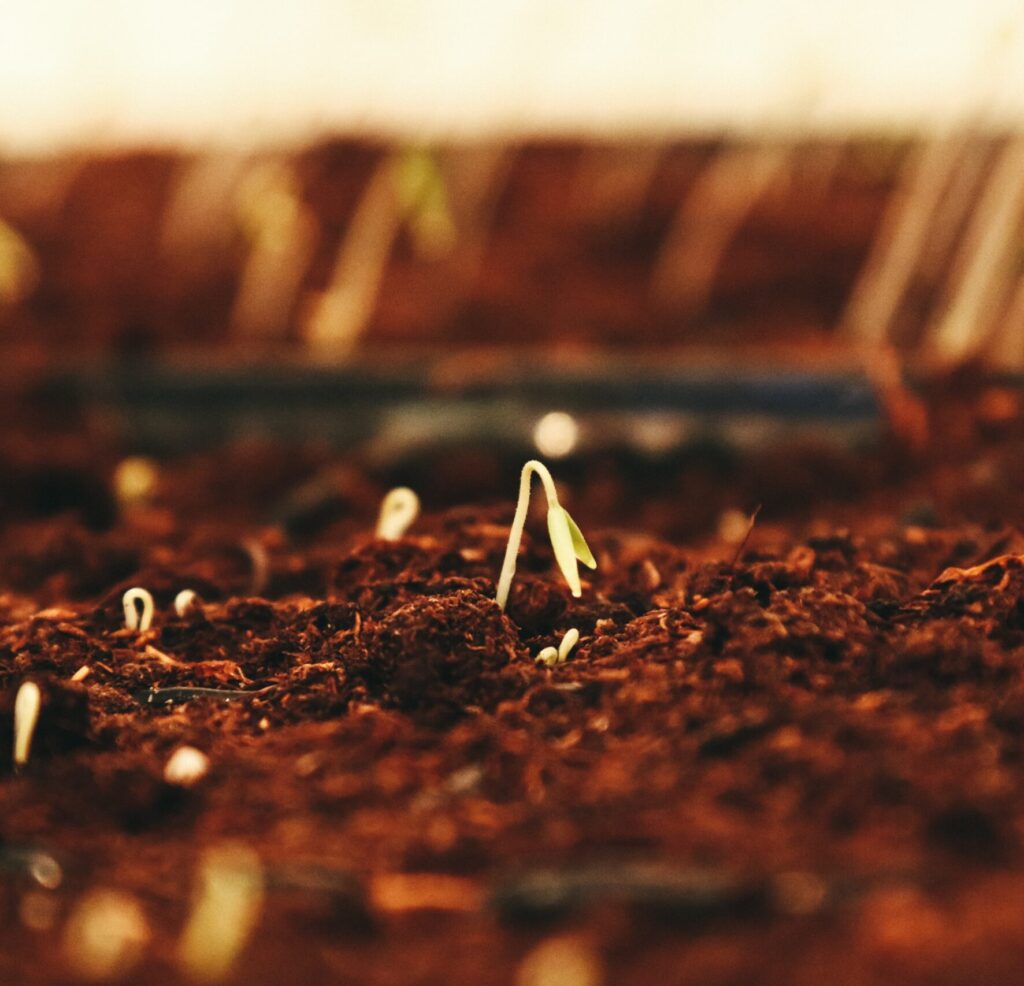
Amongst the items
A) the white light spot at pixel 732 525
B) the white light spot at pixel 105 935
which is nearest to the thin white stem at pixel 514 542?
the white light spot at pixel 105 935

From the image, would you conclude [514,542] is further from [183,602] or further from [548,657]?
[183,602]

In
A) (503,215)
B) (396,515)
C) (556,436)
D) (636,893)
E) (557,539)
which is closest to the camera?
(636,893)

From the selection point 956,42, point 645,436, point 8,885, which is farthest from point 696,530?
point 956,42

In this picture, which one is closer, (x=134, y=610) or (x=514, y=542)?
(x=514, y=542)

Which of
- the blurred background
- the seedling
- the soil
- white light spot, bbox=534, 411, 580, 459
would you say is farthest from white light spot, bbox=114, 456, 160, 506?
the seedling

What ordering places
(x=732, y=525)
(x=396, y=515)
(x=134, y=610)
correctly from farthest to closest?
(x=732, y=525)
(x=396, y=515)
(x=134, y=610)

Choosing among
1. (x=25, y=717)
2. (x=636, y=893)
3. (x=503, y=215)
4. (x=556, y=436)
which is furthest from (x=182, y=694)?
(x=503, y=215)

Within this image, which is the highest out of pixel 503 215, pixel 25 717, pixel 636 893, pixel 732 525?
pixel 503 215

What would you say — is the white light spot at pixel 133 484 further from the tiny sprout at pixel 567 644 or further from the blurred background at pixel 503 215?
the tiny sprout at pixel 567 644
